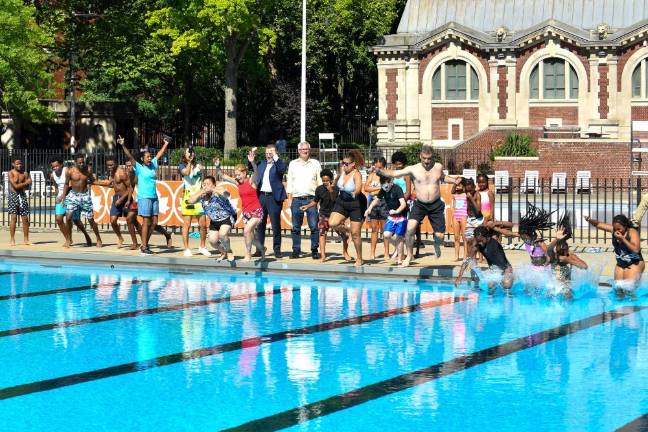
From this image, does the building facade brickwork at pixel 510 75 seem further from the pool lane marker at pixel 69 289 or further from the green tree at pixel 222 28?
the pool lane marker at pixel 69 289

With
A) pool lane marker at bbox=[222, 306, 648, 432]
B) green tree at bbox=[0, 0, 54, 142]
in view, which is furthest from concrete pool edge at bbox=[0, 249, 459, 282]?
green tree at bbox=[0, 0, 54, 142]

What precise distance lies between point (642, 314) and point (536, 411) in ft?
18.2

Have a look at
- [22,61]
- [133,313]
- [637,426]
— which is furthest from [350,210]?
[22,61]

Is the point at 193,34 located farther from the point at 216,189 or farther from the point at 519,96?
the point at 216,189

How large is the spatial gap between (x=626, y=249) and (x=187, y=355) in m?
6.47

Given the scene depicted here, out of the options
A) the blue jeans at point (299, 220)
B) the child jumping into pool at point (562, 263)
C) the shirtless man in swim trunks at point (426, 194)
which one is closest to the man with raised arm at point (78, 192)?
the blue jeans at point (299, 220)

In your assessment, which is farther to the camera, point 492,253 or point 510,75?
point 510,75

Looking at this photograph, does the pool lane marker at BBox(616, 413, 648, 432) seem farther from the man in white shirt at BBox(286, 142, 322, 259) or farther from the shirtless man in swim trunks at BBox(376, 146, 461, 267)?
the man in white shirt at BBox(286, 142, 322, 259)

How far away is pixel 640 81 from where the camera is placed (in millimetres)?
57281

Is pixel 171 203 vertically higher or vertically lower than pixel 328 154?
lower

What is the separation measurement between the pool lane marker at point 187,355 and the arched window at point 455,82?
45067 millimetres

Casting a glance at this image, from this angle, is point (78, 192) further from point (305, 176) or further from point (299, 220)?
point (305, 176)

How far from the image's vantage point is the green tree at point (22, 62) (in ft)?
161

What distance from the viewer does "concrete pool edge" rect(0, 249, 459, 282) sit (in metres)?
18.0
